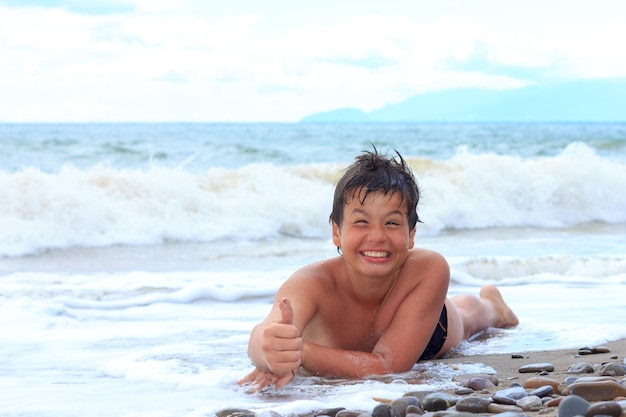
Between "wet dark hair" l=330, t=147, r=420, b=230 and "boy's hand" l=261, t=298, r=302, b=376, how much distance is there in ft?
2.17

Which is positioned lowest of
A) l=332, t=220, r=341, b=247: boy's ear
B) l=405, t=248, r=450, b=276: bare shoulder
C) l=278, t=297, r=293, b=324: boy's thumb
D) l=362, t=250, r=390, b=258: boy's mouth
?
l=278, t=297, r=293, b=324: boy's thumb

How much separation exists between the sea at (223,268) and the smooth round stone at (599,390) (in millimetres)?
676

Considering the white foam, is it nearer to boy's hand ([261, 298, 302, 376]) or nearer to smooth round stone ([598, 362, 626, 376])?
boy's hand ([261, 298, 302, 376])

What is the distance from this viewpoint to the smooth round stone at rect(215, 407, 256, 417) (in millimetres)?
3074

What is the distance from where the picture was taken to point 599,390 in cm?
304

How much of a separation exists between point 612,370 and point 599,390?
0.67 metres

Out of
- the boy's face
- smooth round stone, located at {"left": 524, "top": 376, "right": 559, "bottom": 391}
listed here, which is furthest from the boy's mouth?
smooth round stone, located at {"left": 524, "top": 376, "right": 559, "bottom": 391}

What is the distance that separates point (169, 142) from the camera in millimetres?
30500

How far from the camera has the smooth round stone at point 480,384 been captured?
349 centimetres

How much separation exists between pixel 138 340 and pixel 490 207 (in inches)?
324

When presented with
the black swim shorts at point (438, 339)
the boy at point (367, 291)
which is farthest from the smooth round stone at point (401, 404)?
the black swim shorts at point (438, 339)

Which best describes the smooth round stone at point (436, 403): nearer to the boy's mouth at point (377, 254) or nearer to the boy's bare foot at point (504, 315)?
the boy's mouth at point (377, 254)

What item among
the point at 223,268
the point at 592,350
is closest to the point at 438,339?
the point at 592,350

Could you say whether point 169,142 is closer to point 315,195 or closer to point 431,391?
point 315,195
